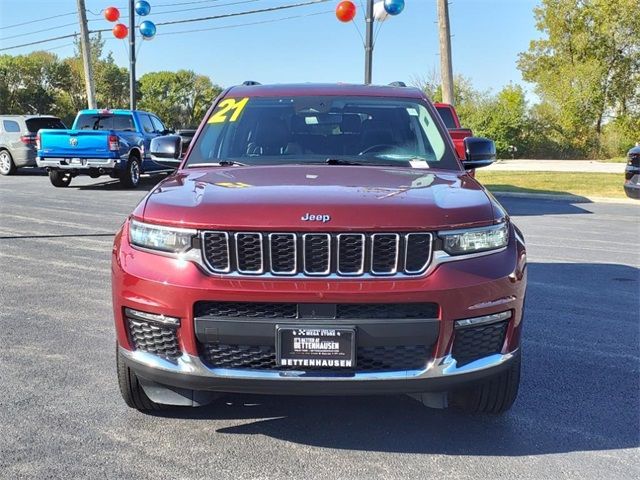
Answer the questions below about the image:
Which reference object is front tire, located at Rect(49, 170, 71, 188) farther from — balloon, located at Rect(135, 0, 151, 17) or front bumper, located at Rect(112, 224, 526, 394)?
front bumper, located at Rect(112, 224, 526, 394)

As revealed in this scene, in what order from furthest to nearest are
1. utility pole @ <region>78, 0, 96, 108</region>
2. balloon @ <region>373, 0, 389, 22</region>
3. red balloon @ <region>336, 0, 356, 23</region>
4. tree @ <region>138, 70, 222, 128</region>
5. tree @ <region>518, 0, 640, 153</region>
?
tree @ <region>138, 70, 222, 128</region> < tree @ <region>518, 0, 640, 153</region> < utility pole @ <region>78, 0, 96, 108</region> < red balloon @ <region>336, 0, 356, 23</region> < balloon @ <region>373, 0, 389, 22</region>

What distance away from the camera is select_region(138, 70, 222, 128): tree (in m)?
77.6

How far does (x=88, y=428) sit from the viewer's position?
317cm

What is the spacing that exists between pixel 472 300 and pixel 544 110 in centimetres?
3429

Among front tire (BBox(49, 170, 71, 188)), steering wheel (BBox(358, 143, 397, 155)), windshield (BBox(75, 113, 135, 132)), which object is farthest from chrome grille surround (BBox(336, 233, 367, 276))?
windshield (BBox(75, 113, 135, 132))

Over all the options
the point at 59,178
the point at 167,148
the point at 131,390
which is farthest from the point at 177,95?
the point at 131,390

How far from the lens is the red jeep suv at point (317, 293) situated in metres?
2.66

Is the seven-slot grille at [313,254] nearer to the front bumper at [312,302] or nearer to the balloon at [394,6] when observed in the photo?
the front bumper at [312,302]

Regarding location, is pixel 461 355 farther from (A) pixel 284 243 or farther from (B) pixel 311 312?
(A) pixel 284 243

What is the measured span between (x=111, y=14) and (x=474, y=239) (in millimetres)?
22339

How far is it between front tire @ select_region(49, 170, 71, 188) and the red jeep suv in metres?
14.2

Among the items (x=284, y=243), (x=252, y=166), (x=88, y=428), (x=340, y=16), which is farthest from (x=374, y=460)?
(x=340, y=16)

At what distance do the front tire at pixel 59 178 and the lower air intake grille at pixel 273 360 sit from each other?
14361 mm

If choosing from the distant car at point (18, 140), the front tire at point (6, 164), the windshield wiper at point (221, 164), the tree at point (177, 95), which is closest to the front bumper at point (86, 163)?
the distant car at point (18, 140)
